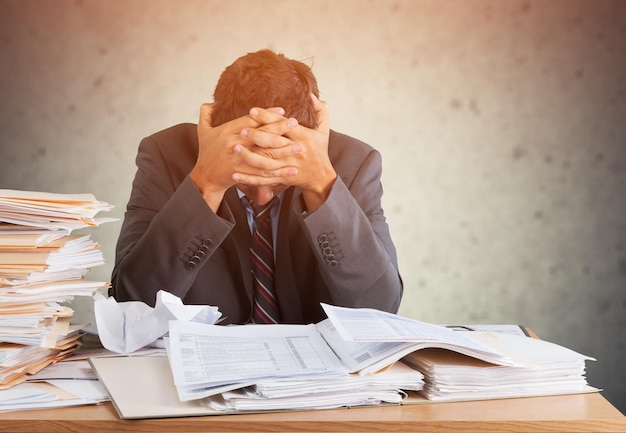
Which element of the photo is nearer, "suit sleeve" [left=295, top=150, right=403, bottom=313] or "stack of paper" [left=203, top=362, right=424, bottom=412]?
"stack of paper" [left=203, top=362, right=424, bottom=412]

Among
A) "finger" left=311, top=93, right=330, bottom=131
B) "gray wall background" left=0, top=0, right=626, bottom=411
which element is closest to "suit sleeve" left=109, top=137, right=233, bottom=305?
"finger" left=311, top=93, right=330, bottom=131

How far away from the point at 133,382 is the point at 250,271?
0.85 meters

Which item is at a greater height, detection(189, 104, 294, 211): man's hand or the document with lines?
detection(189, 104, 294, 211): man's hand

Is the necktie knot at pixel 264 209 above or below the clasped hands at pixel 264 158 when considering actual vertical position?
below

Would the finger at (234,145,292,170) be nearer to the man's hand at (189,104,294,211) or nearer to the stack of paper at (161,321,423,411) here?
the man's hand at (189,104,294,211)

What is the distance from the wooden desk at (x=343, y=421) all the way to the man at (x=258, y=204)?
0.70m

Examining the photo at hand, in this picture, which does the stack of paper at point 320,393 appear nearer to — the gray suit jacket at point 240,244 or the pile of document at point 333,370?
the pile of document at point 333,370

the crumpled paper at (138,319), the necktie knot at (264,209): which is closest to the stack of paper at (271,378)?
the crumpled paper at (138,319)

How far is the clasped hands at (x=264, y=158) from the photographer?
4.78ft

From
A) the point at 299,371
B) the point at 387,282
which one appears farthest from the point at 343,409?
the point at 387,282

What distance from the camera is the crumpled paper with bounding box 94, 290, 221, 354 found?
98 centimetres

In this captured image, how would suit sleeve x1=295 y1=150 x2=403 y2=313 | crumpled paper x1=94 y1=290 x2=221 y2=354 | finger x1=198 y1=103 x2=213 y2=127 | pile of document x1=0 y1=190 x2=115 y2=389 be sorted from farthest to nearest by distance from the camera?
1. finger x1=198 y1=103 x2=213 y2=127
2. suit sleeve x1=295 y1=150 x2=403 y2=313
3. crumpled paper x1=94 y1=290 x2=221 y2=354
4. pile of document x1=0 y1=190 x2=115 y2=389

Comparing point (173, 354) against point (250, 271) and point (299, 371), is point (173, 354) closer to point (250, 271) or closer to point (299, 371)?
point (299, 371)

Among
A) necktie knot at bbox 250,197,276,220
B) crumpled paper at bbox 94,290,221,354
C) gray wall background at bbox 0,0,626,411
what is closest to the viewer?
crumpled paper at bbox 94,290,221,354
